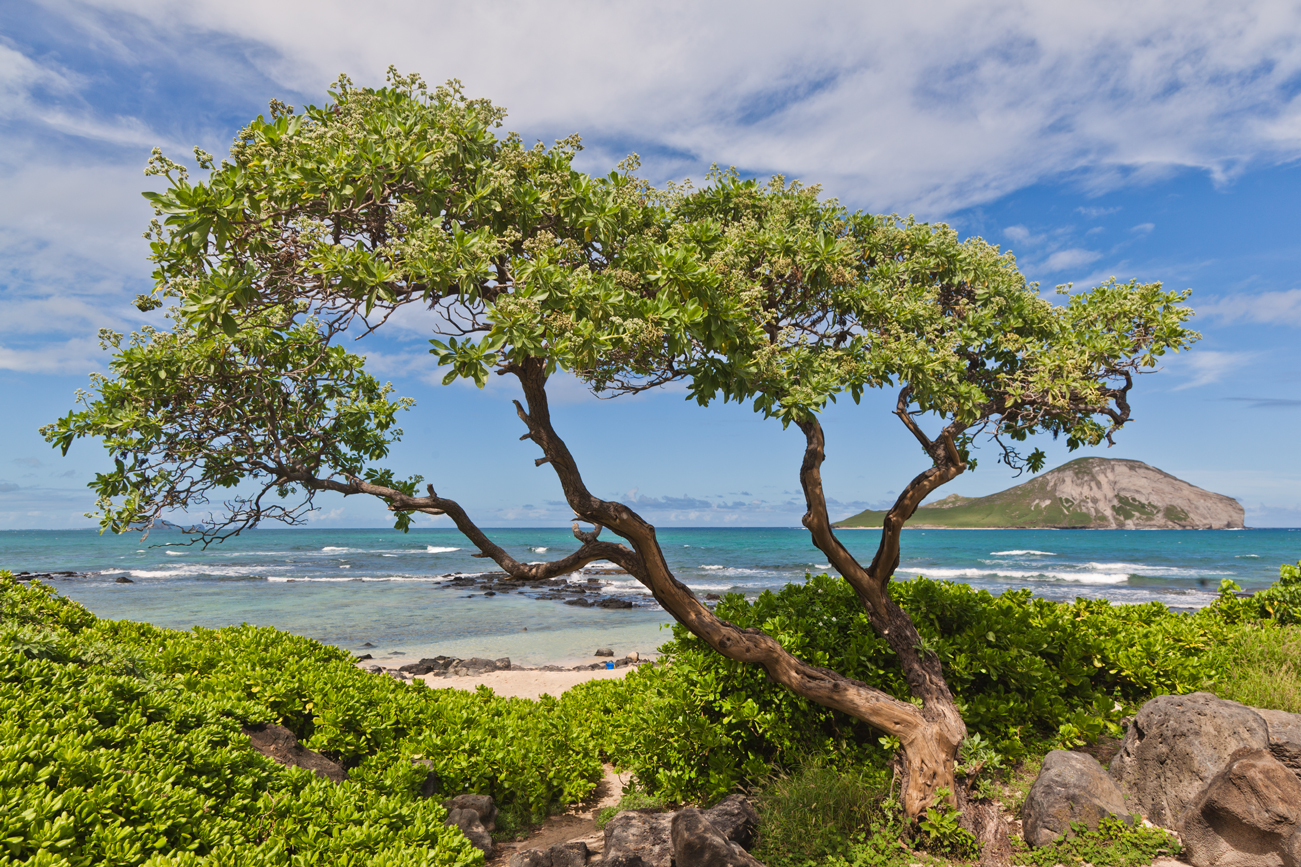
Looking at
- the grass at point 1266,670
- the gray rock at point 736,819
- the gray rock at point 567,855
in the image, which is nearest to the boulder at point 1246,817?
the grass at point 1266,670

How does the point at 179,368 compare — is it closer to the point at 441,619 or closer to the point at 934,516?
the point at 441,619

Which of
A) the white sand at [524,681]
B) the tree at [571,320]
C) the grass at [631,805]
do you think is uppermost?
the tree at [571,320]

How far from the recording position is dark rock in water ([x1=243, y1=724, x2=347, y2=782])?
5.96m

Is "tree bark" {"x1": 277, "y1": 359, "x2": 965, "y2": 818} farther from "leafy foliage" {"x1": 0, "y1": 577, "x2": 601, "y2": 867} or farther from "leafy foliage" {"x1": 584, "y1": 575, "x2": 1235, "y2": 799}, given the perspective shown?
"leafy foliage" {"x1": 0, "y1": 577, "x2": 601, "y2": 867}

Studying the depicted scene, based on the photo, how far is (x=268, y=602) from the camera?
35156 millimetres

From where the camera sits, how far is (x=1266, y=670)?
9055 mm

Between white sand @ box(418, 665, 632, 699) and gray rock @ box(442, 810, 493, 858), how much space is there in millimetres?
8404

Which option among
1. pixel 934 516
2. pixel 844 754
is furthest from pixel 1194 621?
pixel 934 516

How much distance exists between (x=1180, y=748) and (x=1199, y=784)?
0.34m

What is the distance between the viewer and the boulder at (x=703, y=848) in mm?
5523

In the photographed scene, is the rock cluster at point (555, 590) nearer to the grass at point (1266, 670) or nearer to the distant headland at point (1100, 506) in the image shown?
the grass at point (1266, 670)

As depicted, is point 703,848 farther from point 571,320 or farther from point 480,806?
point 571,320

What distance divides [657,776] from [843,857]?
2291mm

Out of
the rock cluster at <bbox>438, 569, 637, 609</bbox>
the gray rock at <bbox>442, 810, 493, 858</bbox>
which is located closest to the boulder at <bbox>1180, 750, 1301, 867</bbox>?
the gray rock at <bbox>442, 810, 493, 858</bbox>
